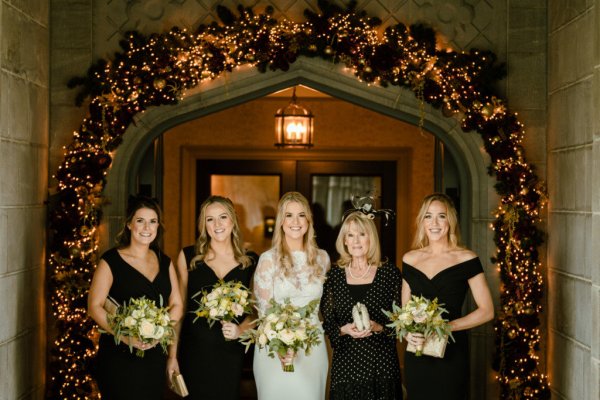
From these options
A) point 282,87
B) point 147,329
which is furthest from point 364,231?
point 282,87

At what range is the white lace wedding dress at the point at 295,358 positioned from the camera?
16.3ft

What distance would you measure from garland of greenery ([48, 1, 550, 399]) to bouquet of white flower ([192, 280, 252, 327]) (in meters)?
1.38

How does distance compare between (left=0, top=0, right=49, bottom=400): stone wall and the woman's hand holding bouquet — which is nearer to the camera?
the woman's hand holding bouquet

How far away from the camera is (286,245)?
5.09m

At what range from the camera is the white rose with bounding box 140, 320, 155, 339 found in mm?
4496

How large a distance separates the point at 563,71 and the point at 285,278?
2513 mm

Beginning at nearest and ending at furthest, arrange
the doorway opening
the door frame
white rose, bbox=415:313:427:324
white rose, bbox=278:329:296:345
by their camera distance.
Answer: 1. white rose, bbox=415:313:427:324
2. white rose, bbox=278:329:296:345
3. the door frame
4. the doorway opening

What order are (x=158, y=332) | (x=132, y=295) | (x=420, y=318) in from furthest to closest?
(x=132, y=295) < (x=158, y=332) < (x=420, y=318)

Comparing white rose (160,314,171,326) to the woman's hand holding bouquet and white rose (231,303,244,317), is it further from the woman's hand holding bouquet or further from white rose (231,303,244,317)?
white rose (231,303,244,317)

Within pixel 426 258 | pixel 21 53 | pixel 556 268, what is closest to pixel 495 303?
pixel 556 268

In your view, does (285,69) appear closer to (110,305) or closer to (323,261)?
(323,261)

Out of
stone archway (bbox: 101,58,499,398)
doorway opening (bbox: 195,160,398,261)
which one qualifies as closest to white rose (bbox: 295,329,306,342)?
stone archway (bbox: 101,58,499,398)

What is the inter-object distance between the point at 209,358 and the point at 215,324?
21 centimetres

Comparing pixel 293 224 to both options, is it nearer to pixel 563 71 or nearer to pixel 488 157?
pixel 488 157
